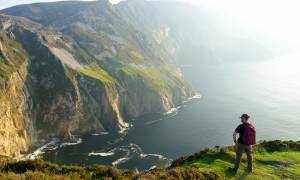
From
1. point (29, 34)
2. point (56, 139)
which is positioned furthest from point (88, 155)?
point (29, 34)

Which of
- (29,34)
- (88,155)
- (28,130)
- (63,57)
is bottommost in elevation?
(88,155)

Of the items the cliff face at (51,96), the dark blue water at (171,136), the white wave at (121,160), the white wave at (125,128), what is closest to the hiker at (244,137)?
the dark blue water at (171,136)

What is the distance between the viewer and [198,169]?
23141 millimetres

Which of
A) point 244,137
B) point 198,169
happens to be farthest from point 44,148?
point 244,137

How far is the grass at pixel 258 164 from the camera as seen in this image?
2330 centimetres

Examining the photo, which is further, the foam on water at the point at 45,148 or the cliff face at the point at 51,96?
the cliff face at the point at 51,96

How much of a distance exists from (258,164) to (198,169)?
226 inches

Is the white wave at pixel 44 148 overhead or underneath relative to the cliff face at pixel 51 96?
underneath

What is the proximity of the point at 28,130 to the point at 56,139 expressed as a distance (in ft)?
35.2

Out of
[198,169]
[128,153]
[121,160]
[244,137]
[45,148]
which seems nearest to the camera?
[198,169]

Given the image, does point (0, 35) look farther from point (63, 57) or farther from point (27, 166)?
point (27, 166)

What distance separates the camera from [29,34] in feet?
598

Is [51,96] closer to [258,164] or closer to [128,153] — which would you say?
[128,153]

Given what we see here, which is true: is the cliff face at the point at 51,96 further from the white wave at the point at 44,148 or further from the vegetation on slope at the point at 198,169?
the vegetation on slope at the point at 198,169
